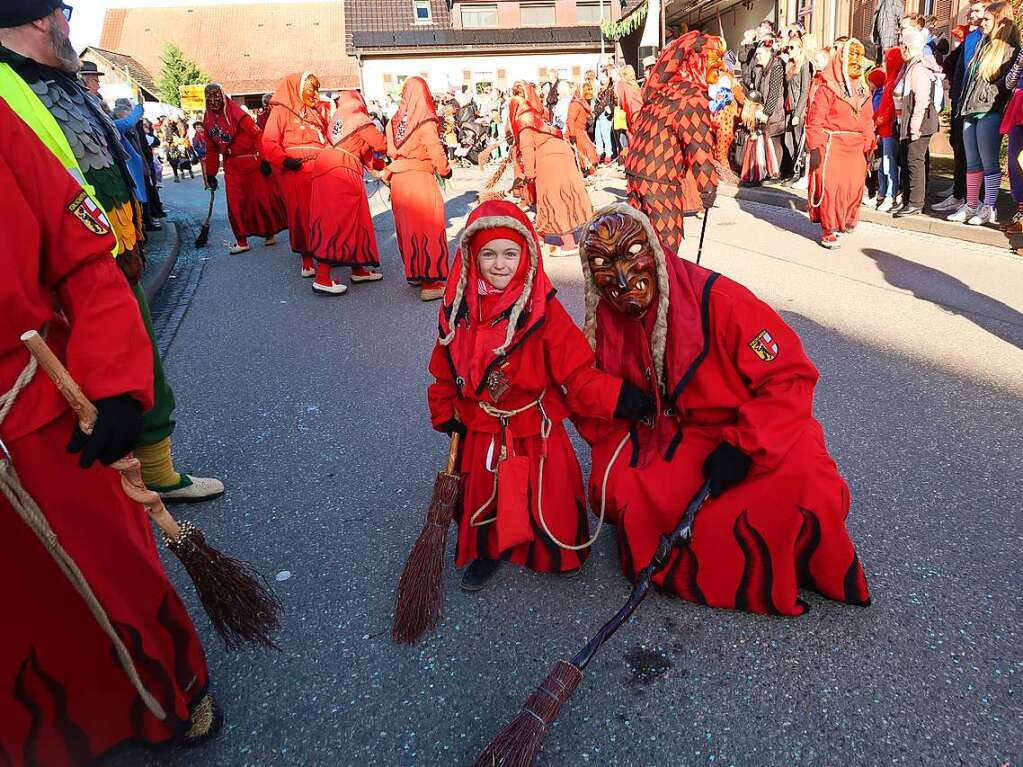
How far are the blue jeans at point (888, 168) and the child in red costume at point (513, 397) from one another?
26.8 ft

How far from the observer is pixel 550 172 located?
26.0 feet

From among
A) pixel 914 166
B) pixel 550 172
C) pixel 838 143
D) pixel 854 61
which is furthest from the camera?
pixel 914 166

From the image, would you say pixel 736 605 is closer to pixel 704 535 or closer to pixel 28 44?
pixel 704 535

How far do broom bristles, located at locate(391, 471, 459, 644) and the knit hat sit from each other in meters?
1.92

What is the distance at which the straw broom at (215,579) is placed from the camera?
174 centimetres

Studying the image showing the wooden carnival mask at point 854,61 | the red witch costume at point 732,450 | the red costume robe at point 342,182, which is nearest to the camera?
A: the red witch costume at point 732,450

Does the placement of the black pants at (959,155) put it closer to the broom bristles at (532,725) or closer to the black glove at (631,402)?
the black glove at (631,402)

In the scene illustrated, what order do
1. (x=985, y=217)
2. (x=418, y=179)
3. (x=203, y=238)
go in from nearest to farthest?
(x=418, y=179) < (x=985, y=217) < (x=203, y=238)

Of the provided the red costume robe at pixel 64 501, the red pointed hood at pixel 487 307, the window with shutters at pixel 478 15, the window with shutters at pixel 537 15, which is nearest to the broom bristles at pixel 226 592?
the red costume robe at pixel 64 501

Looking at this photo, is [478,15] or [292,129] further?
[478,15]

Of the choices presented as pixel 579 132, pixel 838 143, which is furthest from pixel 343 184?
pixel 838 143

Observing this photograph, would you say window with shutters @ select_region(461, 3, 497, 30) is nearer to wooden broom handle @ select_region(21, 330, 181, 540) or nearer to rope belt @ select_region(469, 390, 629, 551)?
rope belt @ select_region(469, 390, 629, 551)

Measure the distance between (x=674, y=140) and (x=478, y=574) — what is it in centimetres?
426

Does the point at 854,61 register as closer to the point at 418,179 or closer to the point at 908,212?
the point at 908,212
